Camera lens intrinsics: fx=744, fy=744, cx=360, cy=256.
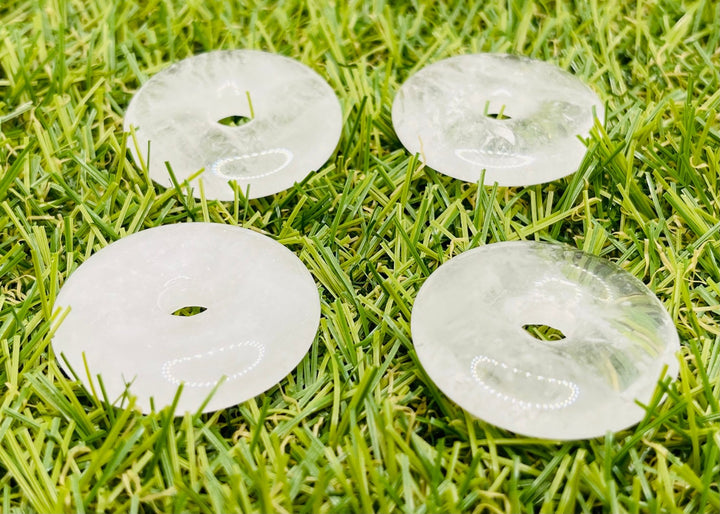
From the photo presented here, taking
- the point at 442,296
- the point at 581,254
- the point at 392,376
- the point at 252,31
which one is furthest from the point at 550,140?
the point at 252,31

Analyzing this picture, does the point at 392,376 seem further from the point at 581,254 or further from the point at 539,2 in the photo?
the point at 539,2

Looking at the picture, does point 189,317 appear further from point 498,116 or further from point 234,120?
point 498,116

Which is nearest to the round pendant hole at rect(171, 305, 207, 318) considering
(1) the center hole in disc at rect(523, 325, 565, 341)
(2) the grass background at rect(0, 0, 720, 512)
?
(2) the grass background at rect(0, 0, 720, 512)

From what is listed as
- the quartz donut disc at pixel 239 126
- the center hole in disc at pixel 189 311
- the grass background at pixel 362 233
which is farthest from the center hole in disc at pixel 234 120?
the center hole in disc at pixel 189 311

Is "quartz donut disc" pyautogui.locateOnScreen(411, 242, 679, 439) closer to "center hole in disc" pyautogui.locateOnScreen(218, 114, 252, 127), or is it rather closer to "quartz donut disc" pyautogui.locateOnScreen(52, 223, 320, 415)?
"quartz donut disc" pyautogui.locateOnScreen(52, 223, 320, 415)

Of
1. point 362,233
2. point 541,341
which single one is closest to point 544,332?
point 541,341
